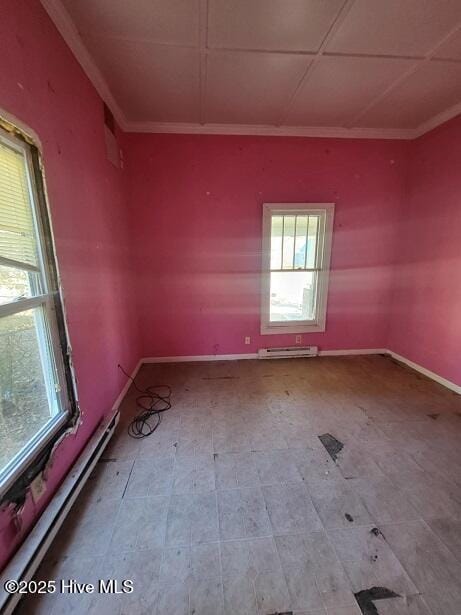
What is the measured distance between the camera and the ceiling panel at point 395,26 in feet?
4.83

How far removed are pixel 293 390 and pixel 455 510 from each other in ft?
4.77

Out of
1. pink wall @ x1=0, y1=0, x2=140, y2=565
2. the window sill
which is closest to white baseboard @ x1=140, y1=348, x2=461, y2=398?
the window sill

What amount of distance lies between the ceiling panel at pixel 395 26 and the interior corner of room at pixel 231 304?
0.5 inches

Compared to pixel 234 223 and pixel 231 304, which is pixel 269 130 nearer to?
pixel 234 223

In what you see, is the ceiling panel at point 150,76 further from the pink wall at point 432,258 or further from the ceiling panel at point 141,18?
the pink wall at point 432,258

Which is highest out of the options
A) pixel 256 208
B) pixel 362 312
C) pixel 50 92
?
pixel 50 92

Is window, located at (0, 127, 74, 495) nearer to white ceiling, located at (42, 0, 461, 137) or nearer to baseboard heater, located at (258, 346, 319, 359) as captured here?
white ceiling, located at (42, 0, 461, 137)

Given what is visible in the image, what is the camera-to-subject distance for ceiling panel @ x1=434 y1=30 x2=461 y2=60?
1717 millimetres

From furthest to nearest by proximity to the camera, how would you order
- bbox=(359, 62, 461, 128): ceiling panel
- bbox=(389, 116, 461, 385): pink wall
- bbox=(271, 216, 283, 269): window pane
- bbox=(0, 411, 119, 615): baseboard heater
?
bbox=(271, 216, 283, 269): window pane < bbox=(389, 116, 461, 385): pink wall < bbox=(359, 62, 461, 128): ceiling panel < bbox=(0, 411, 119, 615): baseboard heater

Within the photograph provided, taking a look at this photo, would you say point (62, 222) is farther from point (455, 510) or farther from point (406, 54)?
point (455, 510)

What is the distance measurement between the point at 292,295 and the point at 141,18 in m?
2.84

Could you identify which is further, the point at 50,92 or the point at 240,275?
the point at 240,275

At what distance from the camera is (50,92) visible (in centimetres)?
146

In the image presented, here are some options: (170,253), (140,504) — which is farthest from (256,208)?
(140,504)
